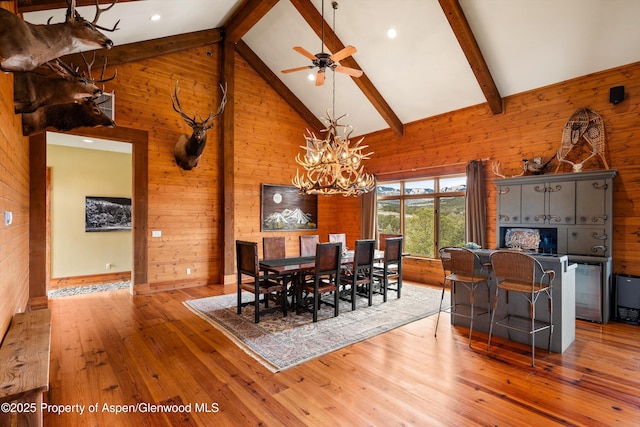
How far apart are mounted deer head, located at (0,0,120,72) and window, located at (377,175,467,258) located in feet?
20.1

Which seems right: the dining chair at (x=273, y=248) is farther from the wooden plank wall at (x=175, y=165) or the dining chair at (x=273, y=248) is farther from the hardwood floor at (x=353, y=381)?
the wooden plank wall at (x=175, y=165)

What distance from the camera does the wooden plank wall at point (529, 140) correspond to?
4.47m

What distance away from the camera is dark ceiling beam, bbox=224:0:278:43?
556 cm

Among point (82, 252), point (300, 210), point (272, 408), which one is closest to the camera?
point (272, 408)

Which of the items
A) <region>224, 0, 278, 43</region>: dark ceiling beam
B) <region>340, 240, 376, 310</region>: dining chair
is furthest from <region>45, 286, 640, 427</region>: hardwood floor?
<region>224, 0, 278, 43</region>: dark ceiling beam

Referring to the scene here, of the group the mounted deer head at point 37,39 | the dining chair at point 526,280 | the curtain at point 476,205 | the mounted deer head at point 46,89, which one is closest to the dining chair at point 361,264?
the dining chair at point 526,280

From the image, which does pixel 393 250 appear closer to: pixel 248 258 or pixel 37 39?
pixel 248 258

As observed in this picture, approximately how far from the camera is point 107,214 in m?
7.02

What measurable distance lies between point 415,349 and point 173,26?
21.1ft

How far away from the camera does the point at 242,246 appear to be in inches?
177

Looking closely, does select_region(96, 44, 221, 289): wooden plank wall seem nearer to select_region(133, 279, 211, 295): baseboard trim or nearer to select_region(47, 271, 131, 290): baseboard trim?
select_region(133, 279, 211, 295): baseboard trim

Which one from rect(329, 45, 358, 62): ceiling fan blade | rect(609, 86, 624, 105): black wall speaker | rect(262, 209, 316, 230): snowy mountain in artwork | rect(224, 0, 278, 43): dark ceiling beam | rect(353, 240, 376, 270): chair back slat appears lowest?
rect(353, 240, 376, 270): chair back slat

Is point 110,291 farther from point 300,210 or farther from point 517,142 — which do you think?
point 517,142

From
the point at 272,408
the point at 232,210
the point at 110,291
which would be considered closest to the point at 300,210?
the point at 232,210
